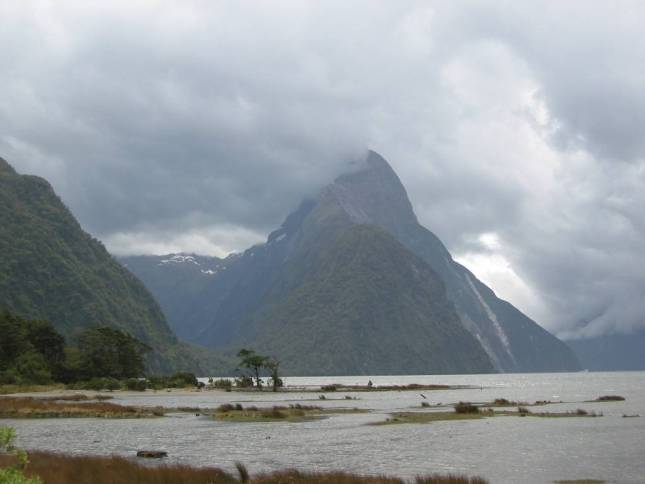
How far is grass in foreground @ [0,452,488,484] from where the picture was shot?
85.4 feet

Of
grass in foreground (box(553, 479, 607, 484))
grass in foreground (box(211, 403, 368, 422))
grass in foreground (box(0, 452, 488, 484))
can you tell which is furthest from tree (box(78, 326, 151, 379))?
grass in foreground (box(553, 479, 607, 484))

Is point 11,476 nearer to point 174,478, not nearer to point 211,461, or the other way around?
point 174,478

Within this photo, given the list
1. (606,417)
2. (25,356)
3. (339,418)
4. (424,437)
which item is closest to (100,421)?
(339,418)

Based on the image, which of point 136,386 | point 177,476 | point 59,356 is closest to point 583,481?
point 177,476

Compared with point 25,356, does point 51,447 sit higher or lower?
lower

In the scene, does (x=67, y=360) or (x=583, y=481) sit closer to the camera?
(x=583, y=481)

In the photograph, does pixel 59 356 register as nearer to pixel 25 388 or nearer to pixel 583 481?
pixel 25 388

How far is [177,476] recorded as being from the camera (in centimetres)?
2758

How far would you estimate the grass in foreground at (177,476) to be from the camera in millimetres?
26016

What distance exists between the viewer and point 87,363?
14138 centimetres

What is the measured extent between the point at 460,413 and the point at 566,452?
30.4m

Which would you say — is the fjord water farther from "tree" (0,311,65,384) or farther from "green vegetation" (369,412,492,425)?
"tree" (0,311,65,384)

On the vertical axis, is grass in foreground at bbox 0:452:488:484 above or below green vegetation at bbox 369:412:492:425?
below

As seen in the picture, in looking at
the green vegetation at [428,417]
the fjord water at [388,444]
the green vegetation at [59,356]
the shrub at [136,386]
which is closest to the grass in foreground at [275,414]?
the fjord water at [388,444]
